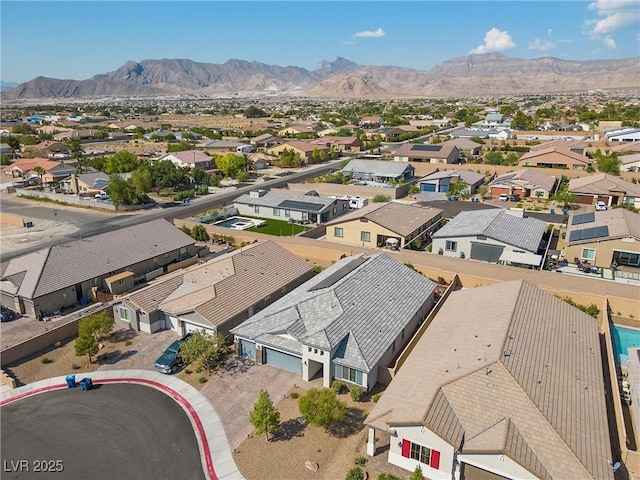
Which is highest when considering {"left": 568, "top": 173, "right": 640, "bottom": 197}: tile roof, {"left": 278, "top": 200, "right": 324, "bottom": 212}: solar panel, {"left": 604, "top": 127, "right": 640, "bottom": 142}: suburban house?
{"left": 604, "top": 127, "right": 640, "bottom": 142}: suburban house

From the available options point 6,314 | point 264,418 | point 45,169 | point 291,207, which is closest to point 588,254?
point 291,207

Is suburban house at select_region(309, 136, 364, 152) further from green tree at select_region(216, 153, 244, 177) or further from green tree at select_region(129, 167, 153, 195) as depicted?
green tree at select_region(129, 167, 153, 195)

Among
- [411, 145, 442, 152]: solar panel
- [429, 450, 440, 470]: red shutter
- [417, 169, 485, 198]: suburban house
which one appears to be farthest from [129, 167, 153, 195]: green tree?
[429, 450, 440, 470]: red shutter

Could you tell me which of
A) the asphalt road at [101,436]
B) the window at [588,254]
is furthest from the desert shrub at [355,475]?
the window at [588,254]

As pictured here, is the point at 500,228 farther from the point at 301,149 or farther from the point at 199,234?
the point at 301,149

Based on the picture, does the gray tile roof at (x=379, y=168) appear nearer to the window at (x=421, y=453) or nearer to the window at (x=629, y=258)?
the window at (x=629, y=258)

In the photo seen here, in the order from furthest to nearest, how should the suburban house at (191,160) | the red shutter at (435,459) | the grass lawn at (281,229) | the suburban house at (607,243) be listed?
the suburban house at (191,160) < the grass lawn at (281,229) < the suburban house at (607,243) < the red shutter at (435,459)

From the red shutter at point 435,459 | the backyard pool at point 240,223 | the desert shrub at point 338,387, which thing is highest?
the backyard pool at point 240,223
